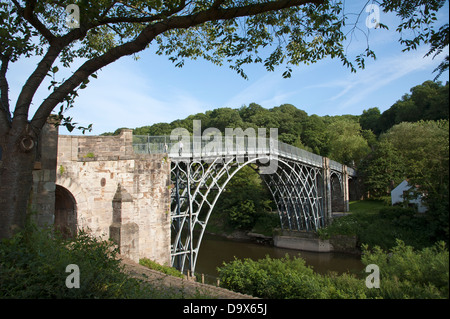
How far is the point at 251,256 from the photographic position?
2639 cm

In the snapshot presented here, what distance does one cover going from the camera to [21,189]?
517 centimetres

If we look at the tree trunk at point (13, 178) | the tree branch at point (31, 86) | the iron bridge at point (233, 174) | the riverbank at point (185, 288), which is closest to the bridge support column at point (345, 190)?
the iron bridge at point (233, 174)

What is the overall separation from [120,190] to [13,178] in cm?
699

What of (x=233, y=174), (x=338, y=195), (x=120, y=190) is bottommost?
(x=338, y=195)

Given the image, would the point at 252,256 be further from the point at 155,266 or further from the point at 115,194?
the point at 115,194

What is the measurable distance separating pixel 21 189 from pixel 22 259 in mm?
1047

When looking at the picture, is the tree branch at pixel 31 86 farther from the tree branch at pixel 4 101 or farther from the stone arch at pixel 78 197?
the stone arch at pixel 78 197

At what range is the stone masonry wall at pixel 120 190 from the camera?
11117 millimetres

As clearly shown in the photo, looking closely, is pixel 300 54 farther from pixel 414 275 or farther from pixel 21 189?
pixel 21 189

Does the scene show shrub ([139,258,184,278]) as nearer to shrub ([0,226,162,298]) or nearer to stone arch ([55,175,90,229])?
stone arch ([55,175,90,229])

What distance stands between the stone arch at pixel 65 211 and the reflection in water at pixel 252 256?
11.7 metres

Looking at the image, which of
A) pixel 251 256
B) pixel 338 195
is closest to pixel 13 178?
pixel 251 256

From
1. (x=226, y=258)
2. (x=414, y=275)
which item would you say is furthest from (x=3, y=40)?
(x=226, y=258)

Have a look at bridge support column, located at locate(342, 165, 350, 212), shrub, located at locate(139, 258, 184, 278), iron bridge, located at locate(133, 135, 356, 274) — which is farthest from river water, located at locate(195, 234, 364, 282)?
bridge support column, located at locate(342, 165, 350, 212)
